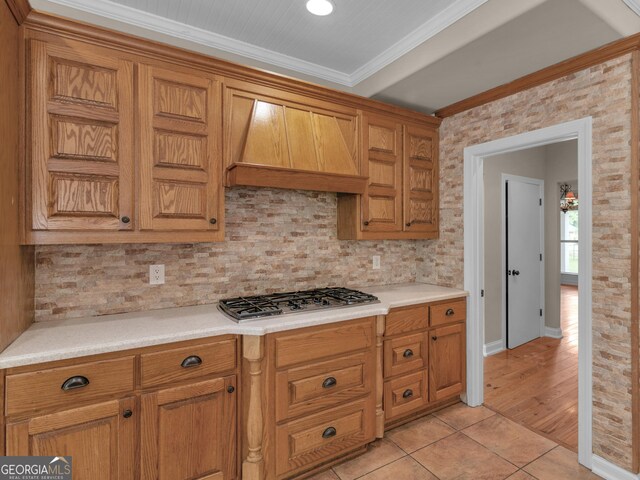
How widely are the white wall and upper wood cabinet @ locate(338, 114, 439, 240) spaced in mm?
1163

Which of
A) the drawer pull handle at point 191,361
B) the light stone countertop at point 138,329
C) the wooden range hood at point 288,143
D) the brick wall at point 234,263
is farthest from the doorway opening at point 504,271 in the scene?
the drawer pull handle at point 191,361

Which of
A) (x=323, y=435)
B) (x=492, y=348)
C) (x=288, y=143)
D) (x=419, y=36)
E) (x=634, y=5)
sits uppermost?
(x=419, y=36)

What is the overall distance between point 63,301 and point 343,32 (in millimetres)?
2473

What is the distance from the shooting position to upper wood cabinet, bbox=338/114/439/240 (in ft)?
8.71

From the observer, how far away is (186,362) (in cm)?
167

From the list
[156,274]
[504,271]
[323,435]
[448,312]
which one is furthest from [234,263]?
[504,271]

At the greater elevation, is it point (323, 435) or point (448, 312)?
point (448, 312)

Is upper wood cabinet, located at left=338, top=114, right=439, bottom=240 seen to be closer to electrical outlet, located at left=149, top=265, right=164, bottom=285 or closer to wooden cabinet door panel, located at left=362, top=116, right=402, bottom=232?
wooden cabinet door panel, located at left=362, top=116, right=402, bottom=232

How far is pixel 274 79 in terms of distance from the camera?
2.21 metres

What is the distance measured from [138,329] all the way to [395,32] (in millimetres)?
2471

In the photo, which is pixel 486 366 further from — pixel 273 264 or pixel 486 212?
pixel 273 264

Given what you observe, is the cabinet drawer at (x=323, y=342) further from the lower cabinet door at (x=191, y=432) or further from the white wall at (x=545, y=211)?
the white wall at (x=545, y=211)

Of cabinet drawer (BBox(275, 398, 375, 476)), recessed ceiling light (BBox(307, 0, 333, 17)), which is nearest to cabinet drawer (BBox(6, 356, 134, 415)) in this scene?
cabinet drawer (BBox(275, 398, 375, 476))

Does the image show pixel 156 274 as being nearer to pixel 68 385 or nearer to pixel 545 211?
pixel 68 385
